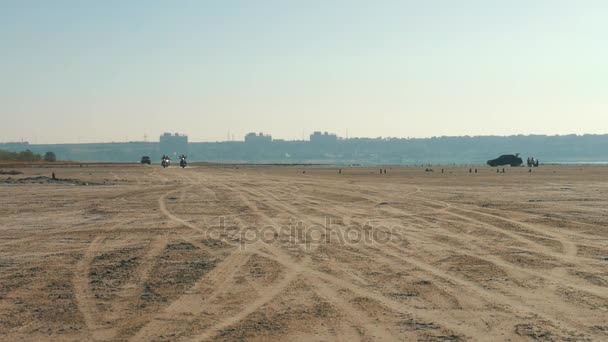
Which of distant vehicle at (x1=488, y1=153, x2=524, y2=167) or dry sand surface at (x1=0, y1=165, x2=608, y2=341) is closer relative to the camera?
dry sand surface at (x1=0, y1=165, x2=608, y2=341)

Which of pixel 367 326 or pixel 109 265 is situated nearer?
pixel 367 326

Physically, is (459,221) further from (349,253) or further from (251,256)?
(251,256)

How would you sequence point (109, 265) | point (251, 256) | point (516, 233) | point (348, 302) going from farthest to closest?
point (516, 233)
point (251, 256)
point (109, 265)
point (348, 302)

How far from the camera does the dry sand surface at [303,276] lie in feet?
22.2

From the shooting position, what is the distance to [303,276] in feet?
31.0

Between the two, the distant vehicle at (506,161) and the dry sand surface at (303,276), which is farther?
the distant vehicle at (506,161)

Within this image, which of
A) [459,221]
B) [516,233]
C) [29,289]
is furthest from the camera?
[459,221]

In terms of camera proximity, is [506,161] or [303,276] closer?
[303,276]

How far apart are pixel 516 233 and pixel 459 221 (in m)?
2.50

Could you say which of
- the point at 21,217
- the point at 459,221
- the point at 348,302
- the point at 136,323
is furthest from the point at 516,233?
the point at 21,217

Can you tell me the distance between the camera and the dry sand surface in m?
6.75

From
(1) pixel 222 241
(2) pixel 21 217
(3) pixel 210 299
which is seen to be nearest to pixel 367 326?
(3) pixel 210 299

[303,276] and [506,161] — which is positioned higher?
[303,276]

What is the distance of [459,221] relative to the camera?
55.2ft
